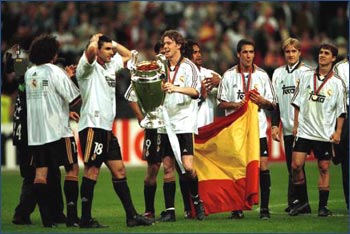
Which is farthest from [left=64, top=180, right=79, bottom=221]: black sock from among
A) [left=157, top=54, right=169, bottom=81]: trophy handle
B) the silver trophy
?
[left=157, top=54, right=169, bottom=81]: trophy handle

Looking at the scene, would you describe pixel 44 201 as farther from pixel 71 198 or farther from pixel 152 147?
pixel 152 147

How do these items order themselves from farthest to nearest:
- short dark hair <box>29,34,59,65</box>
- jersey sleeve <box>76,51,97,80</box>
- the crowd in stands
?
the crowd in stands, short dark hair <box>29,34,59,65</box>, jersey sleeve <box>76,51,97,80</box>

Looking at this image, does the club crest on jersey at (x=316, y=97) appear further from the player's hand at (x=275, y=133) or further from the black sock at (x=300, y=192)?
the black sock at (x=300, y=192)

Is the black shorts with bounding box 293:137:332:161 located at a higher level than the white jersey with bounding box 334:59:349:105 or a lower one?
lower

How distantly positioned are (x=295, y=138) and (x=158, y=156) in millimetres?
1870

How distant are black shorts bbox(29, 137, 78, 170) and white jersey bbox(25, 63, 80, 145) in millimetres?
93

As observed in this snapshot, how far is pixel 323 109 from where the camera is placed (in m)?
13.4

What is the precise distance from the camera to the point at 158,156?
1292cm

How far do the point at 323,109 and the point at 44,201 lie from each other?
147 inches

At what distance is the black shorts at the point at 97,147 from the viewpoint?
11914mm

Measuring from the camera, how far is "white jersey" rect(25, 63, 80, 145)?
39.5ft

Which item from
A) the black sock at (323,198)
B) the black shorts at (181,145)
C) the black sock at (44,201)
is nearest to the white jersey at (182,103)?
the black shorts at (181,145)

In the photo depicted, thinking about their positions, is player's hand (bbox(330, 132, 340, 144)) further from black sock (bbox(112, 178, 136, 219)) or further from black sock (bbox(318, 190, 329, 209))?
black sock (bbox(112, 178, 136, 219))

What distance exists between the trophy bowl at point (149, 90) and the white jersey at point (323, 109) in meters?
2.01
